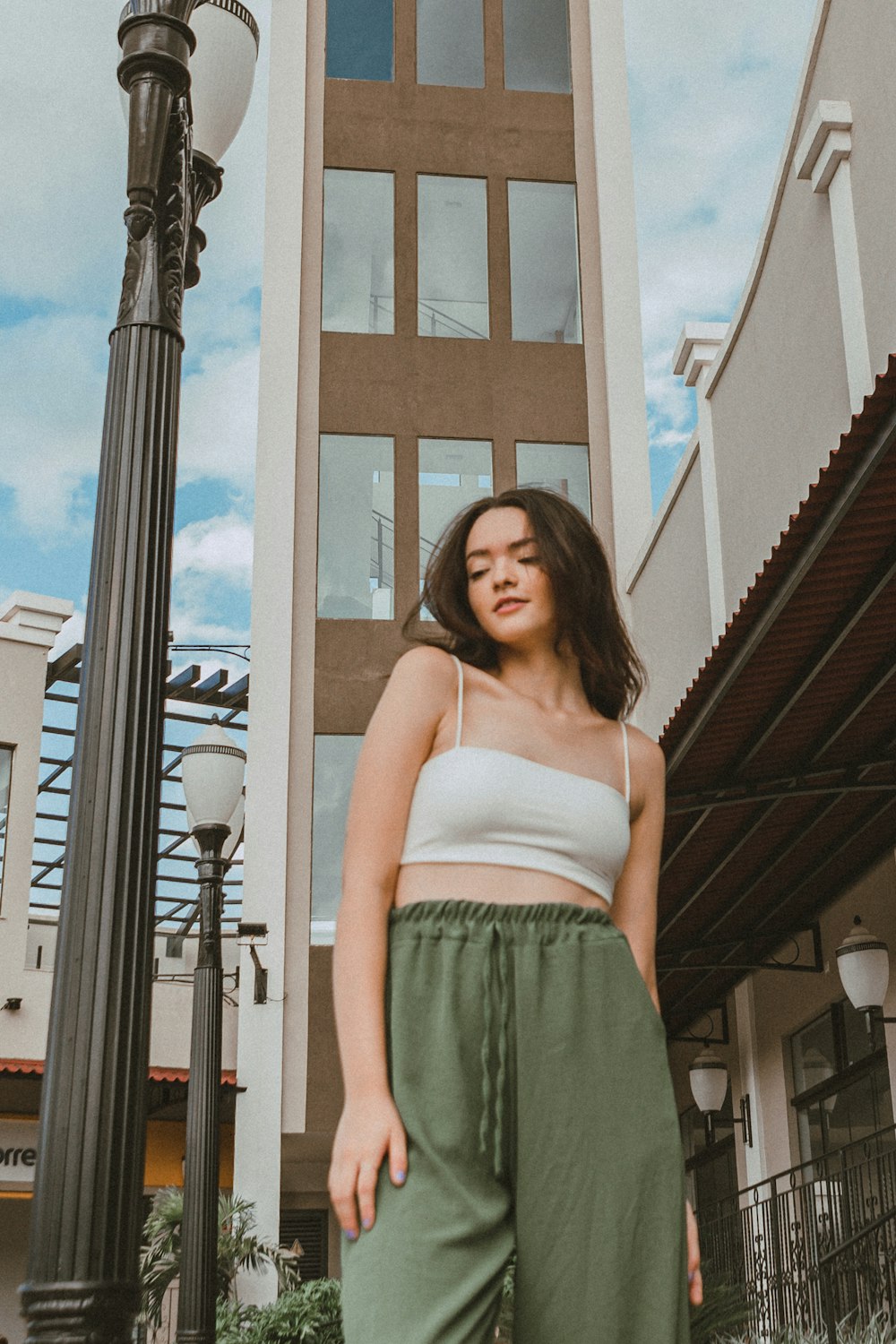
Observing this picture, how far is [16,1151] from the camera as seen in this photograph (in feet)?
55.3

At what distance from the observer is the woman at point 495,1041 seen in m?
1.91

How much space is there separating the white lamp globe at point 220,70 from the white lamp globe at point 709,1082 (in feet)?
38.7

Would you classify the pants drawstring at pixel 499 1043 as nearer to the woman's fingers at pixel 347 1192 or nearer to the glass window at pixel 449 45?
the woman's fingers at pixel 347 1192

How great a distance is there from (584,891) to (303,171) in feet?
58.1

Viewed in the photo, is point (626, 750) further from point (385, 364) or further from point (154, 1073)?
point (385, 364)

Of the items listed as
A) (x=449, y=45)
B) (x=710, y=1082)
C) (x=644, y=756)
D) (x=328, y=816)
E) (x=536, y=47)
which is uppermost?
(x=536, y=47)

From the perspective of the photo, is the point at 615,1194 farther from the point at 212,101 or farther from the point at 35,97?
the point at 35,97

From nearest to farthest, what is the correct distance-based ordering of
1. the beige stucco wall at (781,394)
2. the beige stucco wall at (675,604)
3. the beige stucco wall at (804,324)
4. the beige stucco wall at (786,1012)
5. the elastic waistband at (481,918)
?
the elastic waistband at (481,918), the beige stucco wall at (804,324), the beige stucco wall at (781,394), the beige stucco wall at (675,604), the beige stucco wall at (786,1012)

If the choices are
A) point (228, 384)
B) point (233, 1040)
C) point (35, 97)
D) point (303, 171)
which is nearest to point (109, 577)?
point (35, 97)

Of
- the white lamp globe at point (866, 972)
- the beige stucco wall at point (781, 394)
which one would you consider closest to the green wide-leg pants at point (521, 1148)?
the beige stucco wall at point (781, 394)

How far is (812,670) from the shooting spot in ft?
25.6

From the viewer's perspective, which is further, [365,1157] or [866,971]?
[866,971]

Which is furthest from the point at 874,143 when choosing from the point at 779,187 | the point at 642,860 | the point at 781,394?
the point at 642,860

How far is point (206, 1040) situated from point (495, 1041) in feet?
23.9
